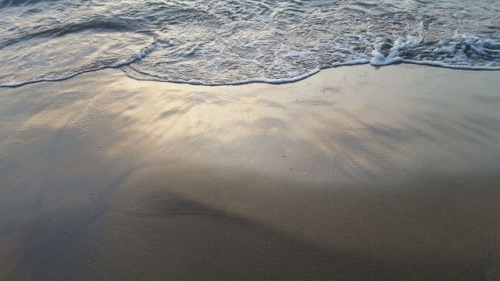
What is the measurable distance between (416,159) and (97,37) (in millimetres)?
5711

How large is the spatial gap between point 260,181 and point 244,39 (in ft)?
11.4

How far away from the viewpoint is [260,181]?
3164 millimetres

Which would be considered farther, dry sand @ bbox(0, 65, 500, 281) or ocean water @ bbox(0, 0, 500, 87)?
ocean water @ bbox(0, 0, 500, 87)

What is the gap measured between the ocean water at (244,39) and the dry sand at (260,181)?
52cm

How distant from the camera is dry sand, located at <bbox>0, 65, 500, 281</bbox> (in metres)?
2.47

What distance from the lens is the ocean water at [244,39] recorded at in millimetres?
5164

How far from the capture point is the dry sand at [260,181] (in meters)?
2.47

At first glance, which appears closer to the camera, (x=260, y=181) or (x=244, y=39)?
(x=260, y=181)

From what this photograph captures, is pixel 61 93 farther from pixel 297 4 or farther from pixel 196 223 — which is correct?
pixel 297 4

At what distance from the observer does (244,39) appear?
19.9 ft

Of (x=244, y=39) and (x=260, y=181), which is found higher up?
(x=244, y=39)

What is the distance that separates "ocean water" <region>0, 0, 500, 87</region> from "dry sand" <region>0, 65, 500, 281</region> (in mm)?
516

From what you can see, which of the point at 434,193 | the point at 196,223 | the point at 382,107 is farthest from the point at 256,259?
the point at 382,107

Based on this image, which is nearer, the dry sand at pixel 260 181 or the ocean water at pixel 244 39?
the dry sand at pixel 260 181
